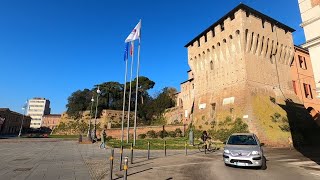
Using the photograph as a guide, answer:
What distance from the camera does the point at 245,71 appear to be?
2842 centimetres

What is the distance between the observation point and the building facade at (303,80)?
3503 cm

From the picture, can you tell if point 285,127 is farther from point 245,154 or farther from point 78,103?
point 78,103

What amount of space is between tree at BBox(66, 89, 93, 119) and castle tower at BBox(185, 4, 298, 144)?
139ft

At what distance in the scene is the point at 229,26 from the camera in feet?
102

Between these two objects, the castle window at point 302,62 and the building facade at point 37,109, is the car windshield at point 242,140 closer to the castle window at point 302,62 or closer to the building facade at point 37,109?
the castle window at point 302,62

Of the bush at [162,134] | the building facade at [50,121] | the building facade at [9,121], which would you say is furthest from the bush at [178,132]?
the building facade at [50,121]

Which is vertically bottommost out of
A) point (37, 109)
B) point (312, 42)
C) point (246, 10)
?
point (312, 42)

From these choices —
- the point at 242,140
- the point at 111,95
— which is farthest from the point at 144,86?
the point at 242,140

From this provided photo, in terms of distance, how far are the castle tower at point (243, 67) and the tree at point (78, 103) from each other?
42510mm

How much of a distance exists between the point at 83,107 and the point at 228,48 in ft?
165

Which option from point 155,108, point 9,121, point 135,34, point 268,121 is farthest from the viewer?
point 9,121

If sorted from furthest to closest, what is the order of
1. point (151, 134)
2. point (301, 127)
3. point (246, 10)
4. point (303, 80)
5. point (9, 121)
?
1. point (9, 121)
2. point (151, 134)
3. point (303, 80)
4. point (246, 10)
5. point (301, 127)

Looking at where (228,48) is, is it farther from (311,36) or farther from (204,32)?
(311,36)

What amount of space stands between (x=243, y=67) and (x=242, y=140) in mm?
19095
